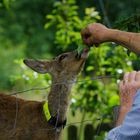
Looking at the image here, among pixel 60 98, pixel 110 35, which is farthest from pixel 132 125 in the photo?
pixel 60 98

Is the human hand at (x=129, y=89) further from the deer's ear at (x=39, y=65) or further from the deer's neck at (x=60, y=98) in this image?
the deer's ear at (x=39, y=65)

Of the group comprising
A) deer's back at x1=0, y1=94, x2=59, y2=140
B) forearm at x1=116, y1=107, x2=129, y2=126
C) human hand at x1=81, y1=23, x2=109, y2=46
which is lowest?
deer's back at x1=0, y1=94, x2=59, y2=140

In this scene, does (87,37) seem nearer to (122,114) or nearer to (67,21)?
(122,114)

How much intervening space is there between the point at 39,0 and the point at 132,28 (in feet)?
74.7

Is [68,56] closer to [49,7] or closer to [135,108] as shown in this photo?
[135,108]

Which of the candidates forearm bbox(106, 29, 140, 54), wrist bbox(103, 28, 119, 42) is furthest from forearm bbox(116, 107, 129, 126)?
wrist bbox(103, 28, 119, 42)

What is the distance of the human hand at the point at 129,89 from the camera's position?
9.78ft

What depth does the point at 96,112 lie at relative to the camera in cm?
722

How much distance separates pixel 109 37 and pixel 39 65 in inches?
97.0

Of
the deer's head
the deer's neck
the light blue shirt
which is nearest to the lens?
the light blue shirt

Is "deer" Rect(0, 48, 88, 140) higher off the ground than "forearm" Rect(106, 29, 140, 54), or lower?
lower

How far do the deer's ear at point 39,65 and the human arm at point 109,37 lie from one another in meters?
1.96

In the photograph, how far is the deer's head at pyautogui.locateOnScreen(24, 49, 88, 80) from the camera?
5.93 m

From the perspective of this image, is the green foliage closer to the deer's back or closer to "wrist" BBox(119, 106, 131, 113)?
the deer's back
